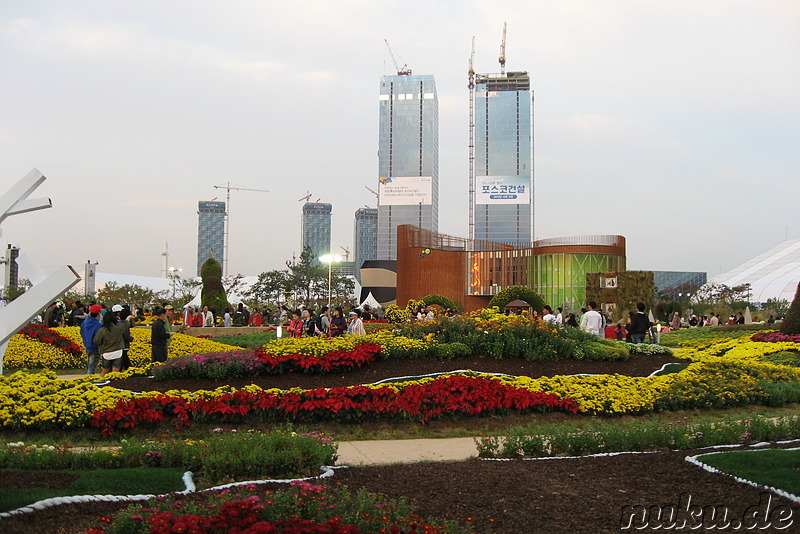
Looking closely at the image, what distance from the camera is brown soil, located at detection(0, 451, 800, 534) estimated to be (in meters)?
4.79

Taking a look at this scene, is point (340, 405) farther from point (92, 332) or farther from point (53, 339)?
point (53, 339)

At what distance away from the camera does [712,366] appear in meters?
13.2

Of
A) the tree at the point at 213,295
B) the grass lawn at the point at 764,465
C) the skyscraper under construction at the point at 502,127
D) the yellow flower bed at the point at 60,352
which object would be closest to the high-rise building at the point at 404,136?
the skyscraper under construction at the point at 502,127

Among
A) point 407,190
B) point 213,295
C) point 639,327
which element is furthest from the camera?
point 407,190

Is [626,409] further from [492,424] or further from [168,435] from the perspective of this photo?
[168,435]

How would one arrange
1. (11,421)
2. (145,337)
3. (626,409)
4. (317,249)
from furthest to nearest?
(317,249) → (145,337) → (626,409) → (11,421)

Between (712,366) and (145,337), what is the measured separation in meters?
15.2

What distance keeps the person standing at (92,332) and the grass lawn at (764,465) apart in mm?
11146

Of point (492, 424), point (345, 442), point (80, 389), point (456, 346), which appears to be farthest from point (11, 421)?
point (456, 346)

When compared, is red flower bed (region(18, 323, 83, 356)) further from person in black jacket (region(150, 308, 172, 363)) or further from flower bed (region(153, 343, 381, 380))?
flower bed (region(153, 343, 381, 380))

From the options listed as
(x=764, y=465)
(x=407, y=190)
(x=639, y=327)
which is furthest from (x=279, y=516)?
(x=407, y=190)

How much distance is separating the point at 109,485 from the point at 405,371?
7.76 metres

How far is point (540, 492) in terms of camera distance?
561 centimetres

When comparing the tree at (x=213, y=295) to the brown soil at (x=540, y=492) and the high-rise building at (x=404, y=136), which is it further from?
the high-rise building at (x=404, y=136)
